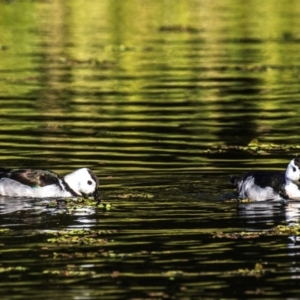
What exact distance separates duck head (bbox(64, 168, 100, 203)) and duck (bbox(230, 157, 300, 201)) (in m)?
1.96

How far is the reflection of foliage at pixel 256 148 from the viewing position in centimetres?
2216

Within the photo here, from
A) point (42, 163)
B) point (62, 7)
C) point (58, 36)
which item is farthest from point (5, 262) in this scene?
point (62, 7)

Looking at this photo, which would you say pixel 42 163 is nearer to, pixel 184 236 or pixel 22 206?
pixel 22 206

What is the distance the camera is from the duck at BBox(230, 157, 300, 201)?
17703 millimetres

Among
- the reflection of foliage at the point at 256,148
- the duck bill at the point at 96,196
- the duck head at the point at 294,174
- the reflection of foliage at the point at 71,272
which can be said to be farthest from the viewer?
the reflection of foliage at the point at 256,148

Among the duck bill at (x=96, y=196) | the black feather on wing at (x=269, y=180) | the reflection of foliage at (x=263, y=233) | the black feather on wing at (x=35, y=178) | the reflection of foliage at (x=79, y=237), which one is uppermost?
the black feather on wing at (x=35, y=178)

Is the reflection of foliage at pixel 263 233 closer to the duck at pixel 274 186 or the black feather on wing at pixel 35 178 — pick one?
the duck at pixel 274 186

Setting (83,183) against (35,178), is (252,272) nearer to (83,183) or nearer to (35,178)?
(83,183)

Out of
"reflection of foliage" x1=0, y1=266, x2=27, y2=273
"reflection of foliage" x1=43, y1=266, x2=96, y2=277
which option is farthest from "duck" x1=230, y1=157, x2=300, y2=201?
"reflection of foliage" x1=0, y1=266, x2=27, y2=273

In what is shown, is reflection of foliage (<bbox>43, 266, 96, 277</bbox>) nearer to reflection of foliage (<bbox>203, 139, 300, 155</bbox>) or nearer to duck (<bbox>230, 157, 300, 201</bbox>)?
duck (<bbox>230, 157, 300, 201</bbox>)

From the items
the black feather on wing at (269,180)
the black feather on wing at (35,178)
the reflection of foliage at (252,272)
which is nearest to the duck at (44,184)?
the black feather on wing at (35,178)

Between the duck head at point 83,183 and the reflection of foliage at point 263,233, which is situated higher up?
the duck head at point 83,183

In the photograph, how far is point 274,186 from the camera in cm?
1783

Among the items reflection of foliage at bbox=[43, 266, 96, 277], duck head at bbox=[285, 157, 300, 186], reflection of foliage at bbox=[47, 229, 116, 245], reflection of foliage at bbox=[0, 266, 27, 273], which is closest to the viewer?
reflection of foliage at bbox=[43, 266, 96, 277]
